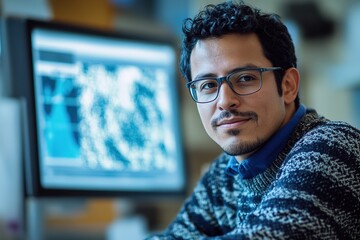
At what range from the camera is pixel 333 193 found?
85cm

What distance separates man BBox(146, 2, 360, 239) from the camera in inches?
32.3

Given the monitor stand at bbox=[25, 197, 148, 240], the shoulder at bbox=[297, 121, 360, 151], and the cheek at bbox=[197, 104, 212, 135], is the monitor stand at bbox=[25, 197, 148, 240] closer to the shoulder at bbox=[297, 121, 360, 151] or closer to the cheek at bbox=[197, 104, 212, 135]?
the cheek at bbox=[197, 104, 212, 135]

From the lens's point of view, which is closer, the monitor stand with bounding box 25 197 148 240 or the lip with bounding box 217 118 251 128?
the lip with bounding box 217 118 251 128

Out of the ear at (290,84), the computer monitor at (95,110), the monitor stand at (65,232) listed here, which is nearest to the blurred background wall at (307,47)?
the monitor stand at (65,232)

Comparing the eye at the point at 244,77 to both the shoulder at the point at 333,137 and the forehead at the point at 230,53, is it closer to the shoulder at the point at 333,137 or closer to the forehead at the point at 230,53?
the forehead at the point at 230,53

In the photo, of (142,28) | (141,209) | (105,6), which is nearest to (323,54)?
(142,28)

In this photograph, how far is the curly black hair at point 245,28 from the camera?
3.10 feet

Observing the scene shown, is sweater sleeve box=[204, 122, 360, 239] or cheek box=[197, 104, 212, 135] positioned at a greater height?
cheek box=[197, 104, 212, 135]

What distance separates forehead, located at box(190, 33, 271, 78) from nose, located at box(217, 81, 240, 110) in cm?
2

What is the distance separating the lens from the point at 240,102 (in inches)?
36.6

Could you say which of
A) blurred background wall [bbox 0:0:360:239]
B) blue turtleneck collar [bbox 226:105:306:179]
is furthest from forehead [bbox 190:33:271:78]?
blurred background wall [bbox 0:0:360:239]

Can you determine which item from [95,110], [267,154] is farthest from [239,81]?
[95,110]

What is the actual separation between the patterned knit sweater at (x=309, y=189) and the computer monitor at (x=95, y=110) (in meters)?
0.59

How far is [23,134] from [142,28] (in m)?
2.14
